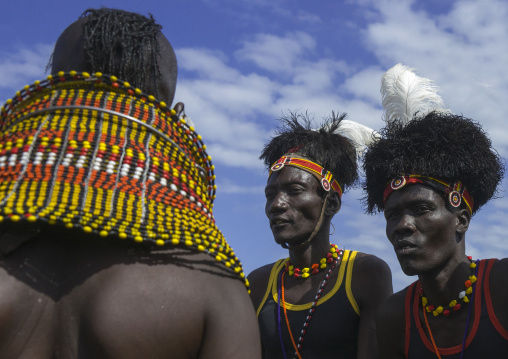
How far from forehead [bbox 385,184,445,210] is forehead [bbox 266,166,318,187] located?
1.21 meters

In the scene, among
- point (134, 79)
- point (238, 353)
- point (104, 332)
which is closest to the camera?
point (104, 332)

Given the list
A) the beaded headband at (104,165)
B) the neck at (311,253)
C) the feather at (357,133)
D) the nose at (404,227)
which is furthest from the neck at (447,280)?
the beaded headband at (104,165)

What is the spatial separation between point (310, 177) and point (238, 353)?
3.65 meters

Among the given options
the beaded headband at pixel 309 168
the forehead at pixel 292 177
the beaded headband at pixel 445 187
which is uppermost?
the beaded headband at pixel 309 168

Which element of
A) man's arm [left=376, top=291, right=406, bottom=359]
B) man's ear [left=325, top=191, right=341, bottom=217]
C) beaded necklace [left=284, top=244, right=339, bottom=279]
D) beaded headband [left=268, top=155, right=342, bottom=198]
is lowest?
man's arm [left=376, top=291, right=406, bottom=359]

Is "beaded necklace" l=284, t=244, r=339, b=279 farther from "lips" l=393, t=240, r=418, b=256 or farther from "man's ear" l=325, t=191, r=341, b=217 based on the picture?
"lips" l=393, t=240, r=418, b=256

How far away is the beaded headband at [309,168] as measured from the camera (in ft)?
18.1

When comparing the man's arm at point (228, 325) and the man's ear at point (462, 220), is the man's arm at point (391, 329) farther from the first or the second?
the man's arm at point (228, 325)

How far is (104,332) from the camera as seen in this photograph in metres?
1.79

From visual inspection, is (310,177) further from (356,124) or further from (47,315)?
(47,315)

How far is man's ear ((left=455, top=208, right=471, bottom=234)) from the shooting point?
4273 mm

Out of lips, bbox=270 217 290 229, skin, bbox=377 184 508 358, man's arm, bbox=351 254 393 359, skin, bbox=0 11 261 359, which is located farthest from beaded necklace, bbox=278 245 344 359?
skin, bbox=0 11 261 359

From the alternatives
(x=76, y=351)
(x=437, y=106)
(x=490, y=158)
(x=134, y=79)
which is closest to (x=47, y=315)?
(x=76, y=351)

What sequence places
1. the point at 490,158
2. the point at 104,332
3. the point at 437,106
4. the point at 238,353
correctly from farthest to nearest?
the point at 437,106
the point at 490,158
the point at 238,353
the point at 104,332
